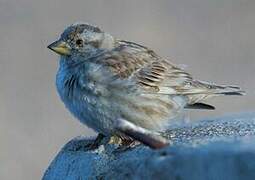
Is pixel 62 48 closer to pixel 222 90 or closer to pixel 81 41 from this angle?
pixel 81 41

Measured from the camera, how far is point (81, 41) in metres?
5.49

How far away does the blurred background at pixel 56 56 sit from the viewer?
8758 mm

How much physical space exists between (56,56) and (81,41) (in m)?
5.32

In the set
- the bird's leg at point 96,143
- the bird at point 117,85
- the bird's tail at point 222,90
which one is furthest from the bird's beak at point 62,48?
the bird's leg at point 96,143

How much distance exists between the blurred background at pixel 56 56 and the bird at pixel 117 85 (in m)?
2.84

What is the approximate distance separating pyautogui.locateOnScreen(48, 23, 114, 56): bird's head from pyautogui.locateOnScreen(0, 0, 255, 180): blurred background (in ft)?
9.32

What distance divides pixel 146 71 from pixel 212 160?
3337mm

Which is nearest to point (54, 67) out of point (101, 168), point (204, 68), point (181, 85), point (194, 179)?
point (204, 68)

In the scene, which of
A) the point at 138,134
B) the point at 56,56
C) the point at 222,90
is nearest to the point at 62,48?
the point at 222,90

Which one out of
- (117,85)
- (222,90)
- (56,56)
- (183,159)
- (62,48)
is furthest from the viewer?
(56,56)

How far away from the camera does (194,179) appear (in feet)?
7.14

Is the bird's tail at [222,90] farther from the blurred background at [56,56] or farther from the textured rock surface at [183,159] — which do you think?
the blurred background at [56,56]

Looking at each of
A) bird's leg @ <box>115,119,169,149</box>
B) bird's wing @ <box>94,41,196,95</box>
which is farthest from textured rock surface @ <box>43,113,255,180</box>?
bird's wing @ <box>94,41,196,95</box>

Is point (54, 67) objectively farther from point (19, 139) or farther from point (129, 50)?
point (129, 50)
